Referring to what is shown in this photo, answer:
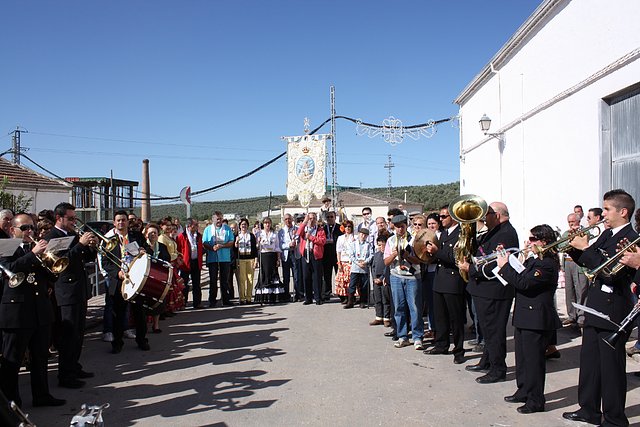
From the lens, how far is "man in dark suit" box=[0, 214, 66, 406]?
4653 mm

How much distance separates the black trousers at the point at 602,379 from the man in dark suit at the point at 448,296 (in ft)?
6.61

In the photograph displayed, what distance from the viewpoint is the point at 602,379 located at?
419cm

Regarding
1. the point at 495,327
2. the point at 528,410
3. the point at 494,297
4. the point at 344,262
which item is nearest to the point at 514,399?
the point at 528,410

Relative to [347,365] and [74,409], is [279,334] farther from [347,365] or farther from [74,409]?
[74,409]

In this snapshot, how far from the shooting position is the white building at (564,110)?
853 cm

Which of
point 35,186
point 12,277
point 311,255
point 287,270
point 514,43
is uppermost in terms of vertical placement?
point 514,43

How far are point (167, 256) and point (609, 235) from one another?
670cm

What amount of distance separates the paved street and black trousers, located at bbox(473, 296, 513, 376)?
24 cm

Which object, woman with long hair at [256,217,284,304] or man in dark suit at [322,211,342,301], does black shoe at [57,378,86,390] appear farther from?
man in dark suit at [322,211,342,301]

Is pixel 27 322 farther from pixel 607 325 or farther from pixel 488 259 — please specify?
pixel 607 325

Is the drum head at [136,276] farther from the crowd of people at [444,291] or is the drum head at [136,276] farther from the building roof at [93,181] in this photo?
the building roof at [93,181]

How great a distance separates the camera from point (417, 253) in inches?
267

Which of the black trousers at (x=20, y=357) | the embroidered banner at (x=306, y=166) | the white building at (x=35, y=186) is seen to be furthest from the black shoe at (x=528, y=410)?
the white building at (x=35, y=186)

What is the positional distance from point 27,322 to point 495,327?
475cm
